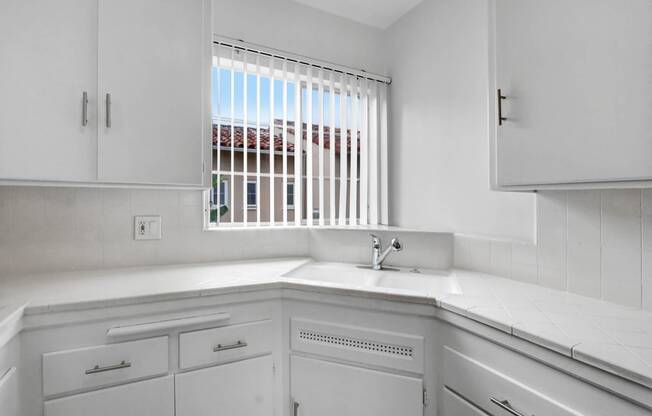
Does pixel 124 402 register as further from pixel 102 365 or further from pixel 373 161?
pixel 373 161

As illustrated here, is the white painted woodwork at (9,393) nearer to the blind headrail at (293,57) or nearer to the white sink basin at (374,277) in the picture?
the white sink basin at (374,277)

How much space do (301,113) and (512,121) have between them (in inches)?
50.7

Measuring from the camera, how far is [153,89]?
1.41 m

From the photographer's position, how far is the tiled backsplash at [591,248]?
112 centimetres

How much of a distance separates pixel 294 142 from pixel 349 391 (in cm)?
144

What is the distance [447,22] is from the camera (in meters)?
1.95

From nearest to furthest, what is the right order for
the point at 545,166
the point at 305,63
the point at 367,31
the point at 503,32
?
the point at 545,166 < the point at 503,32 < the point at 305,63 < the point at 367,31

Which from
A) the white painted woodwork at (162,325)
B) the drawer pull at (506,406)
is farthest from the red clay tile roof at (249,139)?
the drawer pull at (506,406)

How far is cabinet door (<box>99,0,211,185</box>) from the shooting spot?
4.35 ft

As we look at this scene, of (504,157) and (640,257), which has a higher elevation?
(504,157)

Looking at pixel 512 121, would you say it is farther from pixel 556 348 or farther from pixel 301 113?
pixel 301 113

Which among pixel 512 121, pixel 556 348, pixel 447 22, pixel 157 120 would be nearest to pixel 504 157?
pixel 512 121

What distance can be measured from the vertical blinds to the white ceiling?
0.41 metres

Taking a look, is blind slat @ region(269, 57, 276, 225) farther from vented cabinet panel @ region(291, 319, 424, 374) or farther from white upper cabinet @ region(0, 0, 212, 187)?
Result: vented cabinet panel @ region(291, 319, 424, 374)
